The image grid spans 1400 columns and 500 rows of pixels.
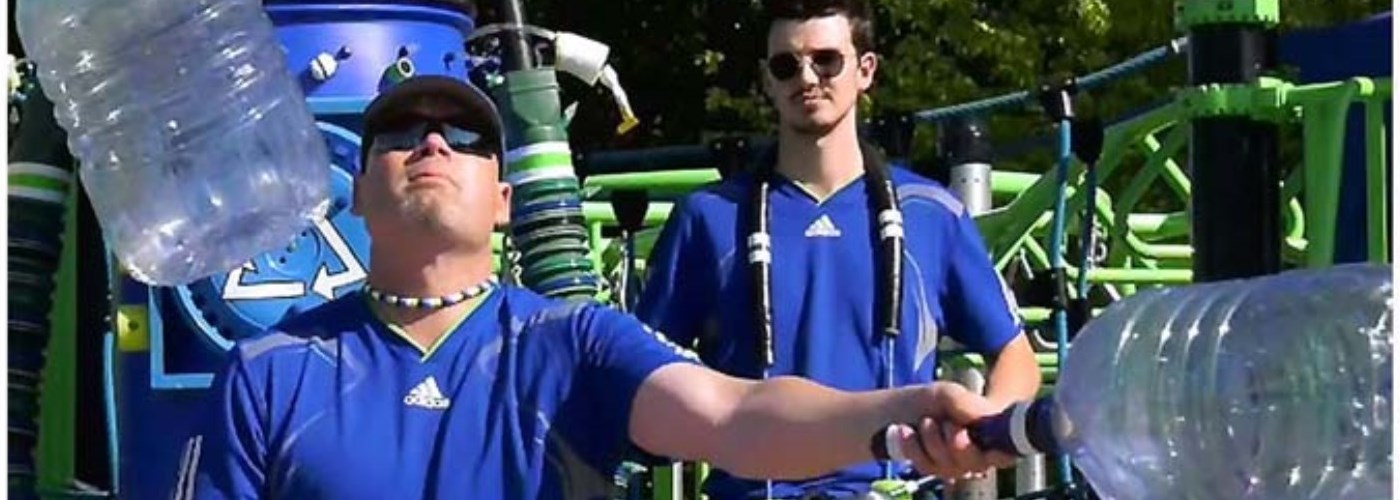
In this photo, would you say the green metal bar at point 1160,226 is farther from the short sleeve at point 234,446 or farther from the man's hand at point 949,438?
the man's hand at point 949,438

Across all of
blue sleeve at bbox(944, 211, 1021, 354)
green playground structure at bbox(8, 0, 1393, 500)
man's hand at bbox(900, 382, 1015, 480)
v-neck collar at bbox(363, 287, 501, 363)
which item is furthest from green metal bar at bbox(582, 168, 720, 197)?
man's hand at bbox(900, 382, 1015, 480)

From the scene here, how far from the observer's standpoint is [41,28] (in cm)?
558

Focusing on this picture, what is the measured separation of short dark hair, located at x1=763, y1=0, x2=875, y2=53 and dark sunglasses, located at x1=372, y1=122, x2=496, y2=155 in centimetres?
137

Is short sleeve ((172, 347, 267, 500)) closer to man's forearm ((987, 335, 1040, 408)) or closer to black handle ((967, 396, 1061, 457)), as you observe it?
black handle ((967, 396, 1061, 457))

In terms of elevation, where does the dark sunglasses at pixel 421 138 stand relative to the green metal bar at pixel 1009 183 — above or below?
below

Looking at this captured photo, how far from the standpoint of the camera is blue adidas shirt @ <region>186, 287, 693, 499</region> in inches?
142

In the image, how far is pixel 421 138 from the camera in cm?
376

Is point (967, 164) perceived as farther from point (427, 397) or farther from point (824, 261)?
point (427, 397)

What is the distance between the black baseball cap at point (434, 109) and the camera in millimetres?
3791

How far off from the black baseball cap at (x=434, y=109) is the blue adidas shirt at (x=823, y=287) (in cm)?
116

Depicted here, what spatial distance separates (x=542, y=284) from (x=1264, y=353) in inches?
97.0

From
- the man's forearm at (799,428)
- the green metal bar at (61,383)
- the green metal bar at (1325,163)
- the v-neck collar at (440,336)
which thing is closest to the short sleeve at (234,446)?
the v-neck collar at (440,336)

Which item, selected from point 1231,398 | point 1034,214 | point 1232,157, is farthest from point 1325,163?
point 1034,214

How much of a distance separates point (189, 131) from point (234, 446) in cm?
187
